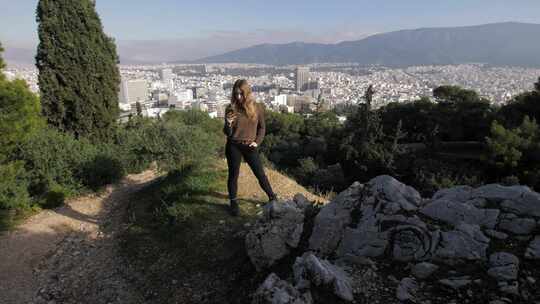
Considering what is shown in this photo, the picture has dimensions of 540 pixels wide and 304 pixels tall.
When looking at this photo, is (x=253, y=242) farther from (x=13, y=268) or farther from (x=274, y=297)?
(x=13, y=268)

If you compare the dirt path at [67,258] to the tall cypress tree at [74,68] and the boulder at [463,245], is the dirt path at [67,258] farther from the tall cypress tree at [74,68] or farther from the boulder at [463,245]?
the tall cypress tree at [74,68]

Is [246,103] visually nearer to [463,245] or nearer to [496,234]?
[463,245]

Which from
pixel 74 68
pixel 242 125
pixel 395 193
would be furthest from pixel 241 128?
pixel 74 68

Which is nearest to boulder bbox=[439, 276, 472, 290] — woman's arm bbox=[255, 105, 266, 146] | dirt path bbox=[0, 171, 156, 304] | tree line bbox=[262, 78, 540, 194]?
woman's arm bbox=[255, 105, 266, 146]

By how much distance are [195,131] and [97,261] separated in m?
5.31

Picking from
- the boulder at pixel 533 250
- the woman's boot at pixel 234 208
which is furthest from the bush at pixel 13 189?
the boulder at pixel 533 250

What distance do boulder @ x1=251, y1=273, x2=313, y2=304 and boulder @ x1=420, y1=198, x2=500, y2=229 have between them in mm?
1785

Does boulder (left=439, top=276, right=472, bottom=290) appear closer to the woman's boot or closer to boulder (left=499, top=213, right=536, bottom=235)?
boulder (left=499, top=213, right=536, bottom=235)

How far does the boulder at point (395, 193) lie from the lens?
12.8 ft

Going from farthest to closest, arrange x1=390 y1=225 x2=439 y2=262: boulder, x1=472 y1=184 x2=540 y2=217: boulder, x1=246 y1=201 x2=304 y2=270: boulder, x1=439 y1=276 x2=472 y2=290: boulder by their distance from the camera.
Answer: x1=246 y1=201 x2=304 y2=270: boulder
x1=472 y1=184 x2=540 y2=217: boulder
x1=390 y1=225 x2=439 y2=262: boulder
x1=439 y1=276 x2=472 y2=290: boulder

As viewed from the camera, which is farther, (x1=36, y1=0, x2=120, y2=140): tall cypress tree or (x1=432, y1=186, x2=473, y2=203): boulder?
(x1=36, y1=0, x2=120, y2=140): tall cypress tree

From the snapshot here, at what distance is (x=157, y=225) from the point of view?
5883mm

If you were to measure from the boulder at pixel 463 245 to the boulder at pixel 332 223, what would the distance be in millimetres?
999

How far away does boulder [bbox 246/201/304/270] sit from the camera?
13.0 ft
